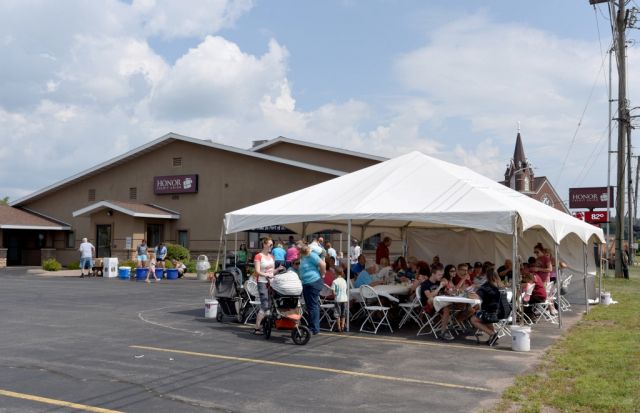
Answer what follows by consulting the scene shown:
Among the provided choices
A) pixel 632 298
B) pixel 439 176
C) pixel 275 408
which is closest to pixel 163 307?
pixel 439 176

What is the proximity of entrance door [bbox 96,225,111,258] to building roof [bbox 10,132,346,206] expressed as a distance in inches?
157

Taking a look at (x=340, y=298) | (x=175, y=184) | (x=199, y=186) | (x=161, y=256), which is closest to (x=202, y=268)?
(x=161, y=256)

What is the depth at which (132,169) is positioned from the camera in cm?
3172

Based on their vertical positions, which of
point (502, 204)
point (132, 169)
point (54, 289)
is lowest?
point (54, 289)

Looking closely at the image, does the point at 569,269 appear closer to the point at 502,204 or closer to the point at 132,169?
the point at 502,204

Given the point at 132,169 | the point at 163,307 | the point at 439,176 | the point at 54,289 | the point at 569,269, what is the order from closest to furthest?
1. the point at 439,176
2. the point at 163,307
3. the point at 569,269
4. the point at 54,289
5. the point at 132,169

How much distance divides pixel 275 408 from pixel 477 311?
197 inches

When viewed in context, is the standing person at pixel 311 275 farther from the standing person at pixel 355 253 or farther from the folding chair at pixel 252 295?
the standing person at pixel 355 253

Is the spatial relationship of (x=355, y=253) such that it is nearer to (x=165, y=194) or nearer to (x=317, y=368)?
(x=165, y=194)

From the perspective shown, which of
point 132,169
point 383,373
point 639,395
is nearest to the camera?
point 639,395

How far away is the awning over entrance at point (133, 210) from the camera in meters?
27.7

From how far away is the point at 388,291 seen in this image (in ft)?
36.1

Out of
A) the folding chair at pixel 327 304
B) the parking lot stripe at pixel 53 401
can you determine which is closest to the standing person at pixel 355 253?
the folding chair at pixel 327 304

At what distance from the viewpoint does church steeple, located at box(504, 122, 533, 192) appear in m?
72.8
